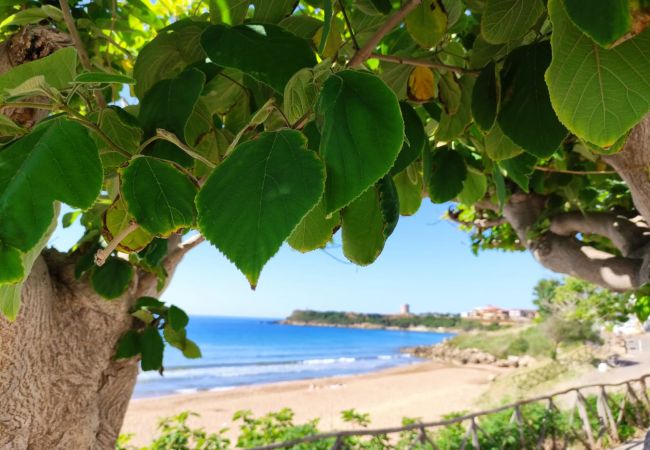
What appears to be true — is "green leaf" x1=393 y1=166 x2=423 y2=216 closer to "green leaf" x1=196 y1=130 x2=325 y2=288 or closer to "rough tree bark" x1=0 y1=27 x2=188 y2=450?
"green leaf" x1=196 y1=130 x2=325 y2=288

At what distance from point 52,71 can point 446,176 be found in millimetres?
848

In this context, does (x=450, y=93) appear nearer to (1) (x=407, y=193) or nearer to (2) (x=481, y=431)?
(1) (x=407, y=193)

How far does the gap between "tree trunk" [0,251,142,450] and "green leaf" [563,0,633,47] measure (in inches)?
58.0

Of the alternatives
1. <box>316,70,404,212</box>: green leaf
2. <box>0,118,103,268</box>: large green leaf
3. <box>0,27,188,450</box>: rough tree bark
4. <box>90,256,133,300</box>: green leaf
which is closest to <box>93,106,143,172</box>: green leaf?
<box>0,118,103,268</box>: large green leaf

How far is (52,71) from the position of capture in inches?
20.2

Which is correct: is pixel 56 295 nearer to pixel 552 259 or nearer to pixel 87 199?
pixel 87 199

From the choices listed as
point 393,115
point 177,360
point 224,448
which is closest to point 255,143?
point 393,115

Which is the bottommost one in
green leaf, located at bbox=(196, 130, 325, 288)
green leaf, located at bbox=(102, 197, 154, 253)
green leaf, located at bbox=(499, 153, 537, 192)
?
green leaf, located at bbox=(196, 130, 325, 288)

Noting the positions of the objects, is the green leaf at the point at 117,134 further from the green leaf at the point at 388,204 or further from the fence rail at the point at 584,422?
the fence rail at the point at 584,422

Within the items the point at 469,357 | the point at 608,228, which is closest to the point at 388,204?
the point at 608,228

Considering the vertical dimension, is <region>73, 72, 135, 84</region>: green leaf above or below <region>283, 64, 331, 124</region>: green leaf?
below

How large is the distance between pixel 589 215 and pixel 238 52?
2.89 meters

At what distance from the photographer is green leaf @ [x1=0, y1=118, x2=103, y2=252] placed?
15.1 inches

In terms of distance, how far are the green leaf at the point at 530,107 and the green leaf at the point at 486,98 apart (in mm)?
Result: 39
